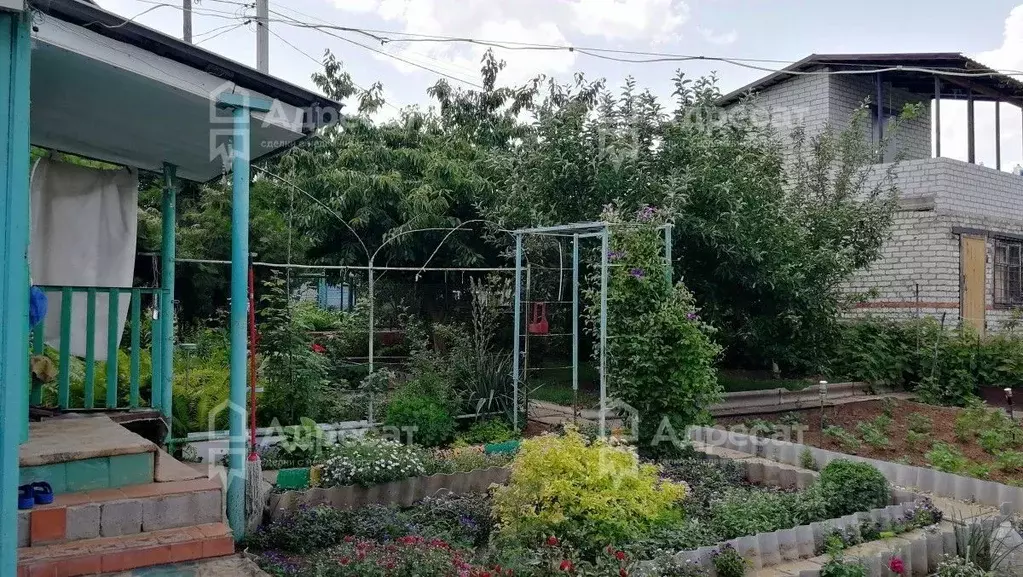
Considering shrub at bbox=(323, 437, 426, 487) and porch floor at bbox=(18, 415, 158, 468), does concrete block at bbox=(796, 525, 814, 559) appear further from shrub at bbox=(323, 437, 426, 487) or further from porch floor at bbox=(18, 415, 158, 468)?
porch floor at bbox=(18, 415, 158, 468)

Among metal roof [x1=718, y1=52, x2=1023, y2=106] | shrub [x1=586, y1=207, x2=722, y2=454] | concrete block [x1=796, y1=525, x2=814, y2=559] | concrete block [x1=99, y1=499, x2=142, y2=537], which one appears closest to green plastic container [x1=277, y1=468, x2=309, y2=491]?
concrete block [x1=99, y1=499, x2=142, y2=537]

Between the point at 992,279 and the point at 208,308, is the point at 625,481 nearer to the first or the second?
the point at 208,308

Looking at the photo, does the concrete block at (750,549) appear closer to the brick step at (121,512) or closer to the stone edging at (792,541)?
the stone edging at (792,541)

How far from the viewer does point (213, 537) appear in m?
3.74

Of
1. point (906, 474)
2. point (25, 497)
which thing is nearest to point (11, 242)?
point (25, 497)

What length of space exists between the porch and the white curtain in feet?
0.16

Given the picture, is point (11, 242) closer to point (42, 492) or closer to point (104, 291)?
point (42, 492)

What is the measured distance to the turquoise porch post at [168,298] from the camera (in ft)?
18.5

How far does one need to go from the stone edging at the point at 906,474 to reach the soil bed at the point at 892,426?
1.84ft

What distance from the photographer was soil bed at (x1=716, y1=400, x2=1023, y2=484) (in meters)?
7.29

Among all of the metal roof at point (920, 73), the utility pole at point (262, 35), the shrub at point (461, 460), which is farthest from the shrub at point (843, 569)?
the metal roof at point (920, 73)

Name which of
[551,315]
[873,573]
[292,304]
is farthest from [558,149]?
[873,573]

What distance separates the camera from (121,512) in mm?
3654

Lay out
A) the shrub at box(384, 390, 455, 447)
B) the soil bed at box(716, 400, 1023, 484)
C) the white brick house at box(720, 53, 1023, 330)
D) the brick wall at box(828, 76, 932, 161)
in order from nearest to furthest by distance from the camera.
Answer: the shrub at box(384, 390, 455, 447) < the soil bed at box(716, 400, 1023, 484) < the white brick house at box(720, 53, 1023, 330) < the brick wall at box(828, 76, 932, 161)
